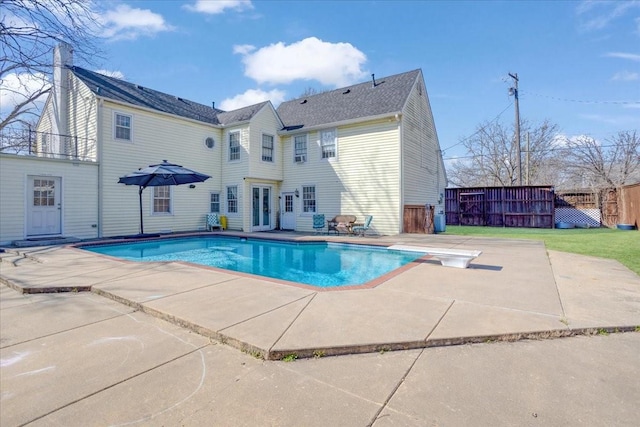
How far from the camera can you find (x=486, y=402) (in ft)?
6.88

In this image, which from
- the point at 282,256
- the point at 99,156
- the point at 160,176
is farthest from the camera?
the point at 160,176

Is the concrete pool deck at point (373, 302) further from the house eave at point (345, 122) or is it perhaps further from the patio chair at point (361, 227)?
the house eave at point (345, 122)

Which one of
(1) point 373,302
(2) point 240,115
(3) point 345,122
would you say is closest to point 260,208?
(2) point 240,115

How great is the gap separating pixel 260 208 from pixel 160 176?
16.7ft

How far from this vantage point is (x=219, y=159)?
1616 cm

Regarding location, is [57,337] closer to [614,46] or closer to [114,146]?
[114,146]

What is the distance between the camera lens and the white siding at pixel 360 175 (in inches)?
526

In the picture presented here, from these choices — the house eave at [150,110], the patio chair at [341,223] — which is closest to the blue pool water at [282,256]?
the patio chair at [341,223]

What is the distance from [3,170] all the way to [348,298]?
12674mm

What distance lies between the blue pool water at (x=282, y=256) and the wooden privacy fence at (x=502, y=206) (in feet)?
39.7

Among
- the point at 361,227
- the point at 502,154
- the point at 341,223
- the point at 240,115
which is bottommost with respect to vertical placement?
the point at 361,227

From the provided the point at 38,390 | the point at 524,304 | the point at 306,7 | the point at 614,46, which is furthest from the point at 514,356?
the point at 614,46

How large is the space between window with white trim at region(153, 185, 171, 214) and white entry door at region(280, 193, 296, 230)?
556 centimetres

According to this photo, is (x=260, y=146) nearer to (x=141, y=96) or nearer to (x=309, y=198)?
(x=309, y=198)
